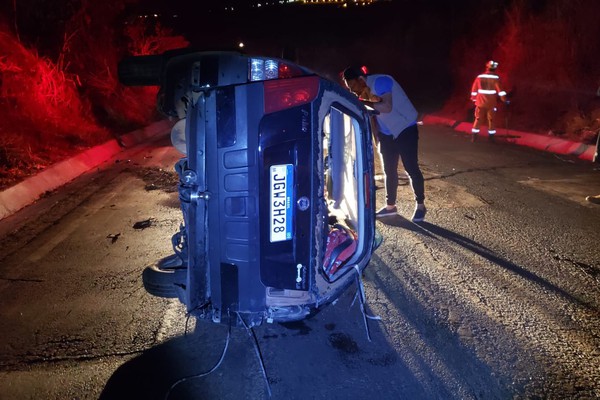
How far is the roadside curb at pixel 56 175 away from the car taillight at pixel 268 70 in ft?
18.3

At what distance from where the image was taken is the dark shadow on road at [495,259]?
356cm

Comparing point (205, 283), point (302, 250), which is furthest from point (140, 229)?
point (302, 250)

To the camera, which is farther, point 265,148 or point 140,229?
A: point 140,229

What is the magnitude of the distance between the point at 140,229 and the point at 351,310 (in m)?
3.15

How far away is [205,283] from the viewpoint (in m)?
2.63

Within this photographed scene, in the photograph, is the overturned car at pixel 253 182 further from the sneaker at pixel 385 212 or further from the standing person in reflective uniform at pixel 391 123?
the sneaker at pixel 385 212

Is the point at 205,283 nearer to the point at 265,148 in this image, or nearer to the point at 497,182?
the point at 265,148

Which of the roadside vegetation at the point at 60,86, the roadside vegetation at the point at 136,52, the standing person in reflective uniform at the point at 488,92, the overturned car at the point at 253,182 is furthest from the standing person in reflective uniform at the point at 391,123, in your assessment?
the standing person in reflective uniform at the point at 488,92

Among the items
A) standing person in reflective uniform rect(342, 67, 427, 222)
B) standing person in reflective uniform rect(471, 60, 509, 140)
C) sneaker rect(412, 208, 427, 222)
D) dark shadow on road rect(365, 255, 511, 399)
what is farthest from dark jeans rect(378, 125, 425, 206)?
standing person in reflective uniform rect(471, 60, 509, 140)

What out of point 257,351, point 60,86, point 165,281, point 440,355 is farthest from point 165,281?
point 60,86

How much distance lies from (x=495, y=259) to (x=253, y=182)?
2930mm

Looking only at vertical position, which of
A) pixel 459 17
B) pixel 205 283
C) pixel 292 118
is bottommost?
pixel 205 283

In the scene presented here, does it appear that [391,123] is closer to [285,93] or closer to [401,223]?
[401,223]

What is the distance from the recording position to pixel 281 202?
247 cm
